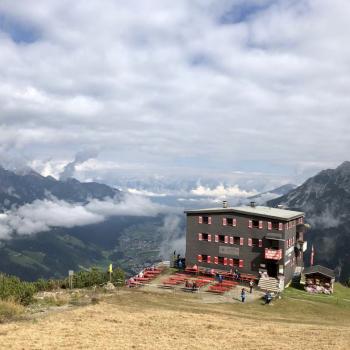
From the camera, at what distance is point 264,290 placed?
61.2 meters

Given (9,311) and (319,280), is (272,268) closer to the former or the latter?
(319,280)

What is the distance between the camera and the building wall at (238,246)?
69625mm

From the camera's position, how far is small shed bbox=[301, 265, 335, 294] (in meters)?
66.4

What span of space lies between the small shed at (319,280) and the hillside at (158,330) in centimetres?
1966

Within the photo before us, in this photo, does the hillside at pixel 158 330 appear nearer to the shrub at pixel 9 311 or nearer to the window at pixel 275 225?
the shrub at pixel 9 311

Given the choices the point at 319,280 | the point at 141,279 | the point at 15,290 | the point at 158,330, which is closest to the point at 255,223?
the point at 319,280

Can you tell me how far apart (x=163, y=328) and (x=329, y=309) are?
2912 cm

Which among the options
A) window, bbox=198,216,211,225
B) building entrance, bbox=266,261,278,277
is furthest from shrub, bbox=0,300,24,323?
building entrance, bbox=266,261,278,277

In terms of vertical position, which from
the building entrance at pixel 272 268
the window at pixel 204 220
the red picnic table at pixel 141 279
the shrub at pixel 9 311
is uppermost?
the window at pixel 204 220

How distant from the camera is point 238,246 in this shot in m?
71.6

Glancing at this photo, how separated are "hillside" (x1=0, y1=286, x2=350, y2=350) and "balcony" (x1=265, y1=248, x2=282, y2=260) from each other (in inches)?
791

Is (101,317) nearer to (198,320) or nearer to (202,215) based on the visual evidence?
(198,320)

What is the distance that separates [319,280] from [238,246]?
13.1 m

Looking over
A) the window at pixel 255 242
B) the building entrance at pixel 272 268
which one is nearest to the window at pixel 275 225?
the window at pixel 255 242
